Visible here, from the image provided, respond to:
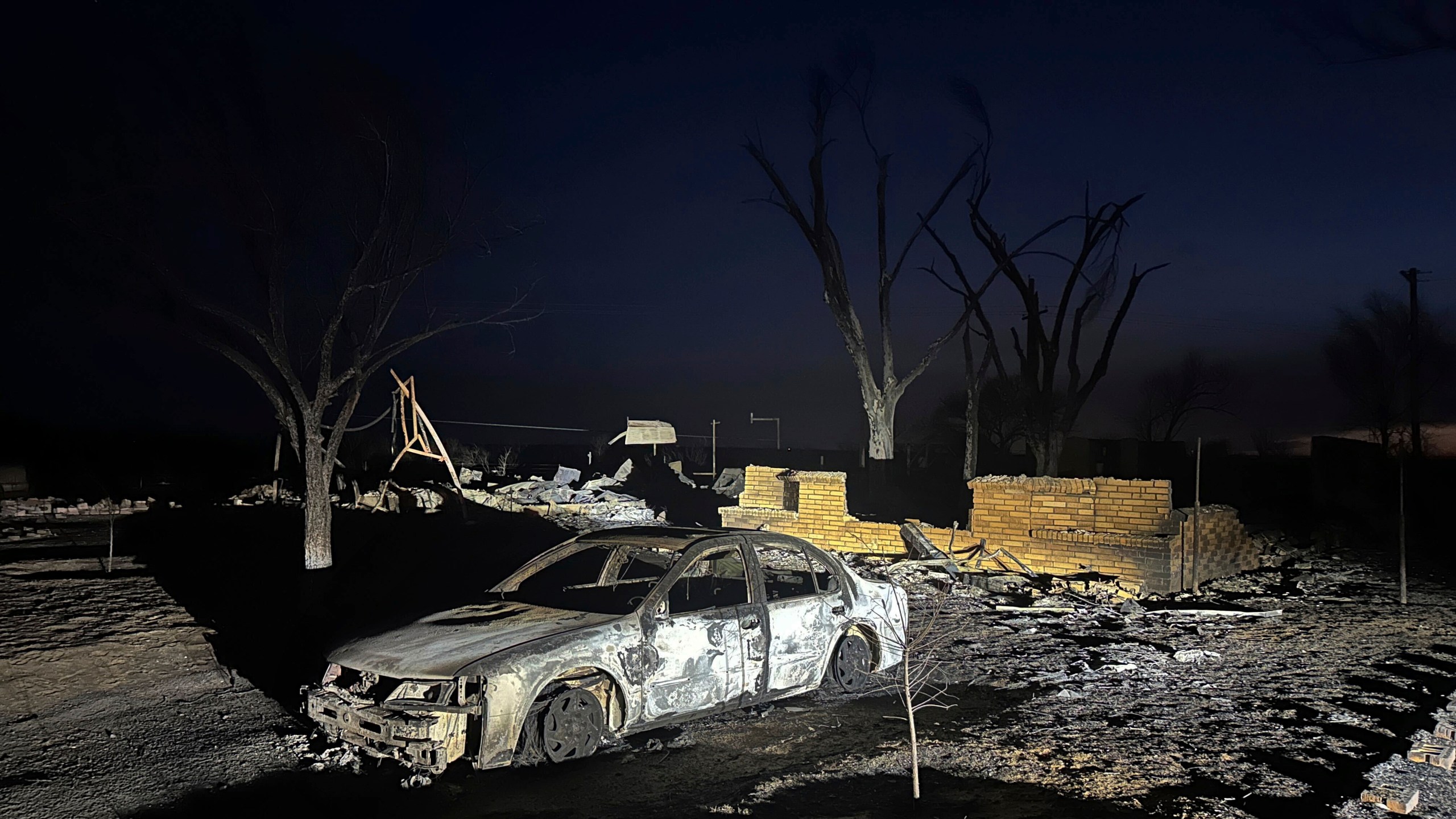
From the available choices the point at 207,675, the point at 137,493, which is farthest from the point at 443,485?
the point at 207,675

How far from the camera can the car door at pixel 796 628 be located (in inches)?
243

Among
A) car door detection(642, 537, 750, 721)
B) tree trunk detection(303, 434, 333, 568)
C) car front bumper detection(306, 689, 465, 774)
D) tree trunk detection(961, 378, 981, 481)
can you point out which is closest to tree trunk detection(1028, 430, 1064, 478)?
tree trunk detection(961, 378, 981, 481)

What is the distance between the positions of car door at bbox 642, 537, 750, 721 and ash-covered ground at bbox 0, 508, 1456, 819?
0.27m

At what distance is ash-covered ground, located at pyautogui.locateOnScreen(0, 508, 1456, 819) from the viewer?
186 inches

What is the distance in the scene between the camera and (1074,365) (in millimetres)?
24875

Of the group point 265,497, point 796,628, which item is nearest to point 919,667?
point 796,628

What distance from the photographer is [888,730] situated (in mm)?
5910

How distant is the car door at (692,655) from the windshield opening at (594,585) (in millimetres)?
221

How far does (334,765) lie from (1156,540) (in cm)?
979

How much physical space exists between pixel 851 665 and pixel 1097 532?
6514 mm

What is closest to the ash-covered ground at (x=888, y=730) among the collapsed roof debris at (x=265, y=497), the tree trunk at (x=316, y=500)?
the tree trunk at (x=316, y=500)

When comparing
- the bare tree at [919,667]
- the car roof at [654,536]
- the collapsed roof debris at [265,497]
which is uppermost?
the car roof at [654,536]

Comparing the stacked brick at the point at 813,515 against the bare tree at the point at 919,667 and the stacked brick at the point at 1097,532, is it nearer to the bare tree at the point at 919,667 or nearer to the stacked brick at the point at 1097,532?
the stacked brick at the point at 1097,532

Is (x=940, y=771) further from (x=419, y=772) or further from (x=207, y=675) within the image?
(x=207, y=675)
